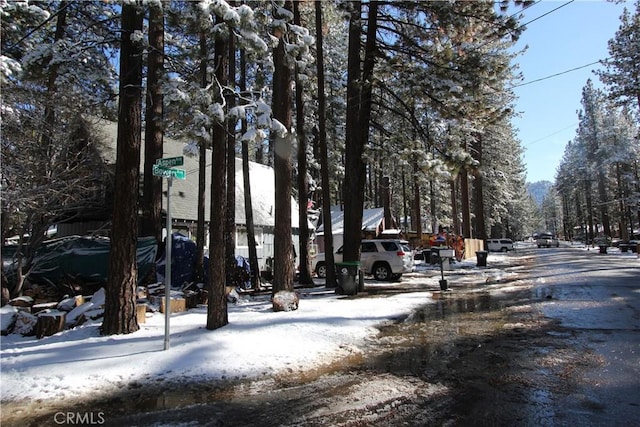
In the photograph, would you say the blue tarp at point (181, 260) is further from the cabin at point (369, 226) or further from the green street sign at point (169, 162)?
the cabin at point (369, 226)

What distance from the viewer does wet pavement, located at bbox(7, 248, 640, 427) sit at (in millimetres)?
4727

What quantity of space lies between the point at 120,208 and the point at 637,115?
139 feet

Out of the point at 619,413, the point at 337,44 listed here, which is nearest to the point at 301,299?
the point at 619,413

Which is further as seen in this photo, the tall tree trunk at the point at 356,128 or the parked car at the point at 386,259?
the parked car at the point at 386,259

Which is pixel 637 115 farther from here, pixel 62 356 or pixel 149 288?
pixel 62 356

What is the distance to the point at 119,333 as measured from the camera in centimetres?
803

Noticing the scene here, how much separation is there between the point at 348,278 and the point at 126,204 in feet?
25.9

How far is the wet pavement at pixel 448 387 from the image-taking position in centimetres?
473

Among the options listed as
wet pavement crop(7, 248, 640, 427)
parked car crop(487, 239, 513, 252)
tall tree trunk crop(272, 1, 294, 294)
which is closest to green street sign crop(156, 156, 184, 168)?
wet pavement crop(7, 248, 640, 427)

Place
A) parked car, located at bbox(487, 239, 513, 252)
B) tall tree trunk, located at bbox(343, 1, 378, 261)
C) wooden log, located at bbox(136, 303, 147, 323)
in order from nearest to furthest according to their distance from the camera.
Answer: wooden log, located at bbox(136, 303, 147, 323) < tall tree trunk, located at bbox(343, 1, 378, 261) < parked car, located at bbox(487, 239, 513, 252)

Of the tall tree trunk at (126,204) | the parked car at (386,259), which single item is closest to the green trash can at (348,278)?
the parked car at (386,259)

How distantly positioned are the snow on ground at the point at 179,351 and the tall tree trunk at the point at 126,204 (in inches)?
16.6

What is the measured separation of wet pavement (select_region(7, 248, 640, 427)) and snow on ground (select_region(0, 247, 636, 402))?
41cm

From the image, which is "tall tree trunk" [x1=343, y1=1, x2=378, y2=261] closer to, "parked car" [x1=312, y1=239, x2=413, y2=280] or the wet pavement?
"parked car" [x1=312, y1=239, x2=413, y2=280]
